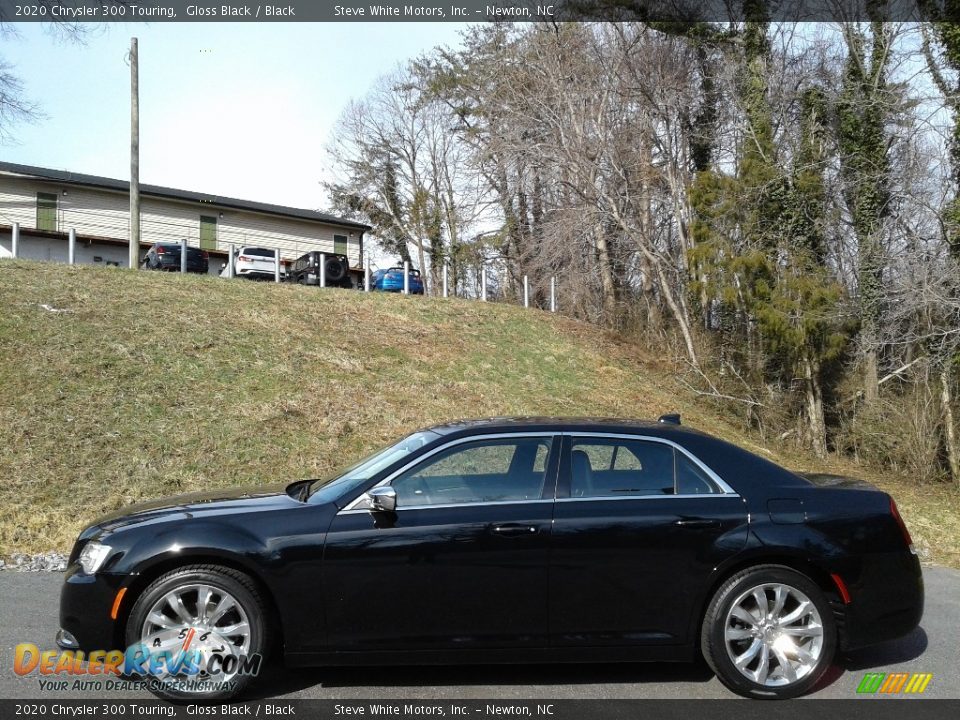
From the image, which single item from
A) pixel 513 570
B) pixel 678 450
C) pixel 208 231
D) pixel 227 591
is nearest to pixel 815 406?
pixel 678 450

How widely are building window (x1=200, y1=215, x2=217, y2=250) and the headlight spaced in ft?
120

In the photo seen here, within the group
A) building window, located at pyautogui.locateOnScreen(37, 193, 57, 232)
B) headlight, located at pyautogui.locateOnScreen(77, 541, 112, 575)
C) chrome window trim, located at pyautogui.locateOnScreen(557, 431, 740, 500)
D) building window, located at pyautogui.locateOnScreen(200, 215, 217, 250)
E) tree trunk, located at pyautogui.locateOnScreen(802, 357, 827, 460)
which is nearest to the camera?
headlight, located at pyautogui.locateOnScreen(77, 541, 112, 575)

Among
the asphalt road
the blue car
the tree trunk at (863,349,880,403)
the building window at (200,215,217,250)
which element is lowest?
the asphalt road

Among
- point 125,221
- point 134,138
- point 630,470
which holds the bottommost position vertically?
point 630,470

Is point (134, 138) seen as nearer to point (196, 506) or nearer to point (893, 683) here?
point (196, 506)

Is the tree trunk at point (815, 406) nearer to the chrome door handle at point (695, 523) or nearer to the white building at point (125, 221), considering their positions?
the chrome door handle at point (695, 523)

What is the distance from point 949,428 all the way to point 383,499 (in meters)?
13.4

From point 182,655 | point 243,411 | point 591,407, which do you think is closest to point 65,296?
point 243,411

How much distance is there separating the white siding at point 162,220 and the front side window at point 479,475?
3528 centimetres

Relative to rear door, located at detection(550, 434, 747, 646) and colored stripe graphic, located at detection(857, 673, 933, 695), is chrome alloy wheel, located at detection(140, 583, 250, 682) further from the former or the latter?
colored stripe graphic, located at detection(857, 673, 933, 695)

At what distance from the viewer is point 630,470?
483cm

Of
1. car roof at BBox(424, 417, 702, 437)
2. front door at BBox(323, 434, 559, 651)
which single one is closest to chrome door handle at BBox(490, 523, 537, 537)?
front door at BBox(323, 434, 559, 651)

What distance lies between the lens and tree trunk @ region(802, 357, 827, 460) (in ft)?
56.9

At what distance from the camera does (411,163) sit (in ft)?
134
